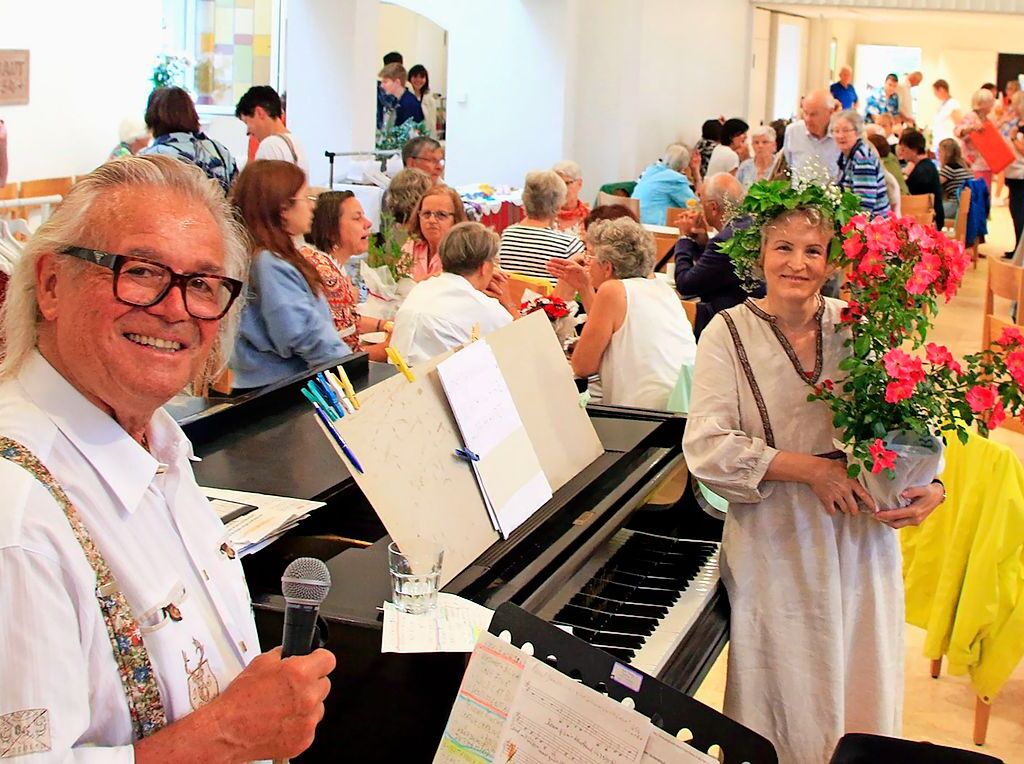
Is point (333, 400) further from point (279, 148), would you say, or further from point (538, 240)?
point (279, 148)

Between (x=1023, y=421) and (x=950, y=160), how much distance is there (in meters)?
12.1

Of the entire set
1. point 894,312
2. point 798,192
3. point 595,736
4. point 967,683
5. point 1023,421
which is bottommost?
point 967,683

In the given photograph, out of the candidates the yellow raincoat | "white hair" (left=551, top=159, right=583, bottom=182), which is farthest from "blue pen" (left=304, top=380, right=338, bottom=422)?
"white hair" (left=551, top=159, right=583, bottom=182)

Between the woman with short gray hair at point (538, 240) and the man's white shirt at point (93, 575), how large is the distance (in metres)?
4.85

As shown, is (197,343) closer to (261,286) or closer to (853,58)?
(261,286)

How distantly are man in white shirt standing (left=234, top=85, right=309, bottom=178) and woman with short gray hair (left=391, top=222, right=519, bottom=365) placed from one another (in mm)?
2851

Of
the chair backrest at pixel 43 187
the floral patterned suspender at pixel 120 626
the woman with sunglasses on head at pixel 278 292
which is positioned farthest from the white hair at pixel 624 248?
the chair backrest at pixel 43 187

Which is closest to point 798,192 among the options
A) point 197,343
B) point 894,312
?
point 894,312

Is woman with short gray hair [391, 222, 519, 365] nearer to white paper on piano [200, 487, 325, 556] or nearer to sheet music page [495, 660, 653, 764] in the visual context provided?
white paper on piano [200, 487, 325, 556]

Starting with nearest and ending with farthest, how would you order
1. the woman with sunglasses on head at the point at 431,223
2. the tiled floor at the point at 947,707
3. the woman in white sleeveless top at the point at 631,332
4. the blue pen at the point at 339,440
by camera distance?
the blue pen at the point at 339,440
the tiled floor at the point at 947,707
the woman in white sleeveless top at the point at 631,332
the woman with sunglasses on head at the point at 431,223

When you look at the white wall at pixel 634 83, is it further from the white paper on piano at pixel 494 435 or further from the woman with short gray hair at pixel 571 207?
the white paper on piano at pixel 494 435

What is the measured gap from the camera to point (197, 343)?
58.4 inches

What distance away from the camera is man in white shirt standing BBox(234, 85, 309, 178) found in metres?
7.19

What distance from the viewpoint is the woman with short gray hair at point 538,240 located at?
636 cm
